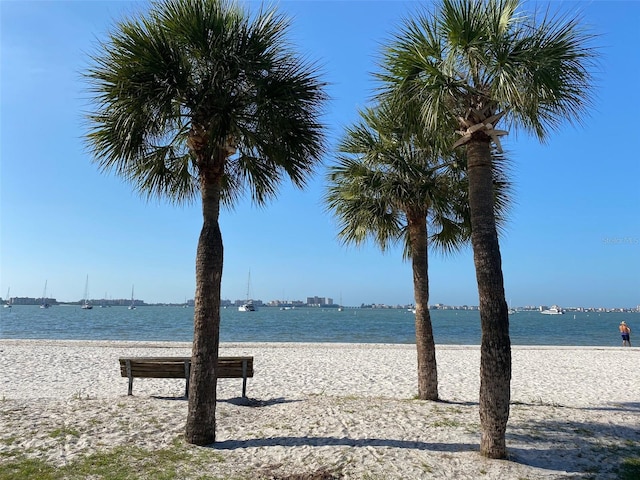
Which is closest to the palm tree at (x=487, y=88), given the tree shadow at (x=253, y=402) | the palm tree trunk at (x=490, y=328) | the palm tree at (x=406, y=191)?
the palm tree trunk at (x=490, y=328)

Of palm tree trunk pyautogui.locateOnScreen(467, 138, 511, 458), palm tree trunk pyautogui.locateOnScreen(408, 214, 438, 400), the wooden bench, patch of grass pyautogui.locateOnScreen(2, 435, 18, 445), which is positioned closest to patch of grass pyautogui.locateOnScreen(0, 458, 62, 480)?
patch of grass pyautogui.locateOnScreen(2, 435, 18, 445)

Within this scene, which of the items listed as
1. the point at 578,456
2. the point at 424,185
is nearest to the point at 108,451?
the point at 578,456

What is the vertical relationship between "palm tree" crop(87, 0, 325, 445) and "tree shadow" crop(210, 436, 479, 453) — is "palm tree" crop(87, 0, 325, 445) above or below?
above

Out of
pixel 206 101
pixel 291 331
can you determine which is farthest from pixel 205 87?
pixel 291 331

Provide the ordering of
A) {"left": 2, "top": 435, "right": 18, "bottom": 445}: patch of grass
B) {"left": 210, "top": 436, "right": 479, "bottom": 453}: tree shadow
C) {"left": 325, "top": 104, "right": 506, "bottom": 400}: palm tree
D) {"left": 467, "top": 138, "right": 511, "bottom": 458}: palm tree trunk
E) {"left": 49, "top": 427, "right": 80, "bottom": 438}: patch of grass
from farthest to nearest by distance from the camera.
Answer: {"left": 325, "top": 104, "right": 506, "bottom": 400}: palm tree
{"left": 49, "top": 427, "right": 80, "bottom": 438}: patch of grass
{"left": 210, "top": 436, "right": 479, "bottom": 453}: tree shadow
{"left": 2, "top": 435, "right": 18, "bottom": 445}: patch of grass
{"left": 467, "top": 138, "right": 511, "bottom": 458}: palm tree trunk

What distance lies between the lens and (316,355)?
813 inches

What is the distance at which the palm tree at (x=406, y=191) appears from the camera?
8.90m

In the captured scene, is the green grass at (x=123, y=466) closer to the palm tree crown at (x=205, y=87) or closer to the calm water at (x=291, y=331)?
the palm tree crown at (x=205, y=87)

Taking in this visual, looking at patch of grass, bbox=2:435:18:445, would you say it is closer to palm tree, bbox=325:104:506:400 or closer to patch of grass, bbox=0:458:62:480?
patch of grass, bbox=0:458:62:480

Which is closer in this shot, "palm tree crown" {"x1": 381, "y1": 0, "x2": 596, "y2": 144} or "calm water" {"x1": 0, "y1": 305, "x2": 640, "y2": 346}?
"palm tree crown" {"x1": 381, "y1": 0, "x2": 596, "y2": 144}

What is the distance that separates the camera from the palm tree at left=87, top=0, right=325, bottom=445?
6137 millimetres

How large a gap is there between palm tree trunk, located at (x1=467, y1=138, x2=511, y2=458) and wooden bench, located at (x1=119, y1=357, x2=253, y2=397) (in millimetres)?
5691

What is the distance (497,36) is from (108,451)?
23.6ft

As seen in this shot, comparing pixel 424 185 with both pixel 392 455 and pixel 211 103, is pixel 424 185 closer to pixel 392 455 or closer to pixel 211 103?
pixel 211 103
